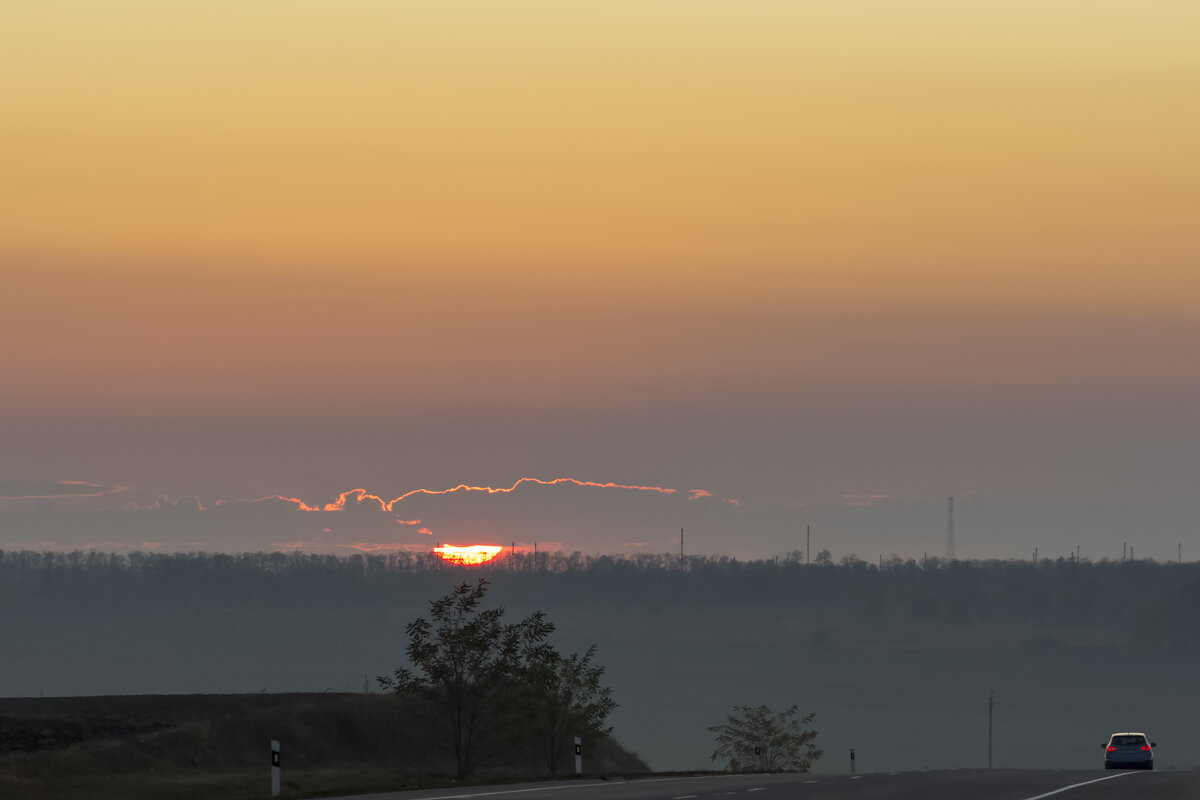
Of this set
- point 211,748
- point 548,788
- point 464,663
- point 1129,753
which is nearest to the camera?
point 548,788

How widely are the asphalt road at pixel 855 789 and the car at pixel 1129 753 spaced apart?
17.4 m

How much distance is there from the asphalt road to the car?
1744 cm

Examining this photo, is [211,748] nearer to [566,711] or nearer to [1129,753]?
[566,711]

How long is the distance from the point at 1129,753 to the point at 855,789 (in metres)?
29.2

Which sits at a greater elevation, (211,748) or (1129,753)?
(1129,753)

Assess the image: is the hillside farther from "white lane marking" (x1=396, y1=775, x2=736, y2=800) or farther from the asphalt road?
the asphalt road

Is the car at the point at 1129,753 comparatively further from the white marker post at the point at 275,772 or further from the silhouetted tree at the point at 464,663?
the white marker post at the point at 275,772

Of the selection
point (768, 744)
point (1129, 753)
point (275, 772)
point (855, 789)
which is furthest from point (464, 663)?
point (768, 744)

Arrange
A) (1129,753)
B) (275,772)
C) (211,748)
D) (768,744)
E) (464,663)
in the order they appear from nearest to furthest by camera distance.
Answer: (275,772) → (464,663) → (1129,753) → (211,748) → (768,744)

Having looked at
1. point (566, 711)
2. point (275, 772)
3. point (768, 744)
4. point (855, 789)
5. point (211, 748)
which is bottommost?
point (768, 744)

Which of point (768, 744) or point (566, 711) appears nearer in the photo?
point (566, 711)

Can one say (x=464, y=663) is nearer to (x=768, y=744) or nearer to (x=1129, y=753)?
(x=1129, y=753)

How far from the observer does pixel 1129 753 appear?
6481cm

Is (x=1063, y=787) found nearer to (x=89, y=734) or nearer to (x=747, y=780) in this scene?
(x=747, y=780)
